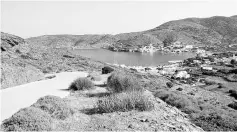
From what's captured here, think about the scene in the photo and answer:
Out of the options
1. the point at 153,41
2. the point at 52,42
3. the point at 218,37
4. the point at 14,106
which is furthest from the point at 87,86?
the point at 218,37

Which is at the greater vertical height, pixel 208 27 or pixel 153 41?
pixel 208 27

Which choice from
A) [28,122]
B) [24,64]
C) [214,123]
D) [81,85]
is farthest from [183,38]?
[28,122]

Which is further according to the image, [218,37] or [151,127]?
[218,37]

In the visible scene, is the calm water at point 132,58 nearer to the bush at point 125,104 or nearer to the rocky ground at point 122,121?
the bush at point 125,104

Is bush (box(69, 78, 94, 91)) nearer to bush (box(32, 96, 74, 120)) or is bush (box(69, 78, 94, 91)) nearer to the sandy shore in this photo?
the sandy shore

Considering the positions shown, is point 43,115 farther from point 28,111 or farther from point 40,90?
point 40,90

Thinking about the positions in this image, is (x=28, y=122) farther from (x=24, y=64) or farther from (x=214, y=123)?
(x=24, y=64)

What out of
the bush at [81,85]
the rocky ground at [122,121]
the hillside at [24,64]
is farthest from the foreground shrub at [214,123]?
the hillside at [24,64]

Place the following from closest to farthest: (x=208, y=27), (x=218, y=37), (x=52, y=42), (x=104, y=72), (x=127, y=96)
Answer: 1. (x=127, y=96)
2. (x=104, y=72)
3. (x=52, y=42)
4. (x=218, y=37)
5. (x=208, y=27)
